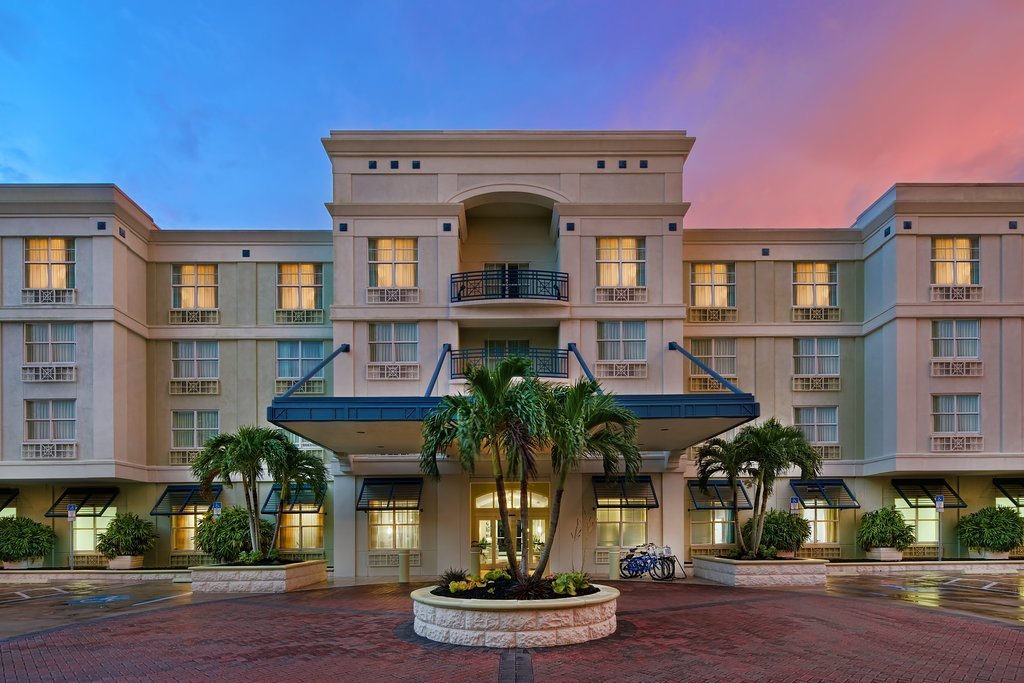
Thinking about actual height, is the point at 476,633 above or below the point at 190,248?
below

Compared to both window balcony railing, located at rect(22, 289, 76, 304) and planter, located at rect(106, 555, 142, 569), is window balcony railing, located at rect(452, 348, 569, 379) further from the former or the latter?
window balcony railing, located at rect(22, 289, 76, 304)

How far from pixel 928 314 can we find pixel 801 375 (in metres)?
4.84

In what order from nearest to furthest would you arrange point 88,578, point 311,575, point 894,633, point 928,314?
1. point 894,633
2. point 311,575
3. point 88,578
4. point 928,314

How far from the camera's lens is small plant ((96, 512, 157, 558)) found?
982 inches

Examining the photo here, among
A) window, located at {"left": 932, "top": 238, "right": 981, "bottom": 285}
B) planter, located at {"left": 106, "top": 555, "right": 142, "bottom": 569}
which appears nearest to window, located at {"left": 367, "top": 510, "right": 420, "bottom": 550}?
planter, located at {"left": 106, "top": 555, "right": 142, "bottom": 569}

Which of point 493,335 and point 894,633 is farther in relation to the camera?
point 493,335

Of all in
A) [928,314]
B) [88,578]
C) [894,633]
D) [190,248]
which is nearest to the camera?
[894,633]

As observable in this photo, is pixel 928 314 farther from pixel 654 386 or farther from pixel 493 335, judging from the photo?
pixel 493 335

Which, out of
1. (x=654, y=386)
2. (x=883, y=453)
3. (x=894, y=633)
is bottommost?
(x=894, y=633)

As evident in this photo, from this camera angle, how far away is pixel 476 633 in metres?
12.3

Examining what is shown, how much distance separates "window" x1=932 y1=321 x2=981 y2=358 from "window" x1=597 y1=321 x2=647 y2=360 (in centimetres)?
1077

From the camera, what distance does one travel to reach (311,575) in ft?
72.7

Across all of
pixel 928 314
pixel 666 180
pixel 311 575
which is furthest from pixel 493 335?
pixel 928 314

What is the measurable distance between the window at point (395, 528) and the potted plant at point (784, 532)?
1149cm
